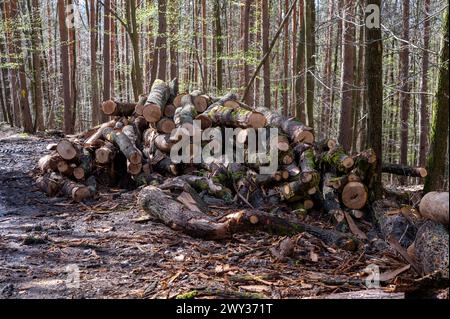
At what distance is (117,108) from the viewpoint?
8938 millimetres

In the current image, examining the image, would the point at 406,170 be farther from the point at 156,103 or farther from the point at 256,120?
the point at 156,103

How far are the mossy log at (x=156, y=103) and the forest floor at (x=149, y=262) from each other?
83.0 inches

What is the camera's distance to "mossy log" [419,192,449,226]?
9.60ft

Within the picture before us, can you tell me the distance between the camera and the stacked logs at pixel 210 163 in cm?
609

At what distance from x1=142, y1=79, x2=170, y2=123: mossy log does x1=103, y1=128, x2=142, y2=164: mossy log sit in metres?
0.55

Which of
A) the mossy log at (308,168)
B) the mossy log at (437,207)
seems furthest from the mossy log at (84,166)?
the mossy log at (437,207)

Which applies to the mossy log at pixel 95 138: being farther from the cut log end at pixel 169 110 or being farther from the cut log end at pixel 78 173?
the cut log end at pixel 169 110

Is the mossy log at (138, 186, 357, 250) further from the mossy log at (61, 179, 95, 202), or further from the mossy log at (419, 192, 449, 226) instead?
the mossy log at (61, 179, 95, 202)

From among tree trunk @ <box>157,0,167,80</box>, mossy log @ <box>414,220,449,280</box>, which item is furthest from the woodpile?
tree trunk @ <box>157,0,167,80</box>

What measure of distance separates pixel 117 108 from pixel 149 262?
16.7 ft
